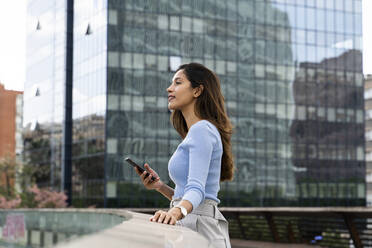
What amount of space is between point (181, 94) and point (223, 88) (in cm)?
5460

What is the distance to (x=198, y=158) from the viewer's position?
3.28 metres

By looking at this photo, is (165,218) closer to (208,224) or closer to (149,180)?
(208,224)

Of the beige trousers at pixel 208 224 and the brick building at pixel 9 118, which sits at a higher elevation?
the brick building at pixel 9 118

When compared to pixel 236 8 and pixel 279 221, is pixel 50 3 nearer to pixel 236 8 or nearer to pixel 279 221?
pixel 236 8

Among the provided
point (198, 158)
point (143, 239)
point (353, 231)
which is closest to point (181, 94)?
point (198, 158)

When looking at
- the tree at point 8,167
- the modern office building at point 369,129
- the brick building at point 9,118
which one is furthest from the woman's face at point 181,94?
the modern office building at point 369,129

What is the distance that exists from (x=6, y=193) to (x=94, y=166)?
819 cm

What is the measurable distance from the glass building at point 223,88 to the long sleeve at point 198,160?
164ft

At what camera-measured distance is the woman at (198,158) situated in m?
3.23

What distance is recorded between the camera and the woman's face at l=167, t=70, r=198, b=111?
12.0ft

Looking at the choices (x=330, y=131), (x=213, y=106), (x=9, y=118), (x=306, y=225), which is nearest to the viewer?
(x=213, y=106)

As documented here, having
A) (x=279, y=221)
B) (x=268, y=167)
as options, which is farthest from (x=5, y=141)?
(x=279, y=221)

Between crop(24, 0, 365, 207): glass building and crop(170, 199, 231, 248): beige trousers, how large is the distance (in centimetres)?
4986

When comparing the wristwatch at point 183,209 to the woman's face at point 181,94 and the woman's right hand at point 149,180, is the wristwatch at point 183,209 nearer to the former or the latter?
the woman's right hand at point 149,180
